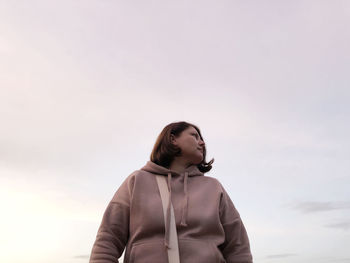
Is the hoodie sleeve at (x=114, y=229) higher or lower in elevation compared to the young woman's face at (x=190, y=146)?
lower

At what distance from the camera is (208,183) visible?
4.64 metres

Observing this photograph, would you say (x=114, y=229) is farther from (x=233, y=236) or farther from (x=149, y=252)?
Answer: (x=233, y=236)

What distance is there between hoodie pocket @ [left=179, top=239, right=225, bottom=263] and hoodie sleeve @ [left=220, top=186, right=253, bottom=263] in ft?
0.88

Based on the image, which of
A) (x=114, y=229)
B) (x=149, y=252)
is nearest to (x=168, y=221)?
(x=149, y=252)

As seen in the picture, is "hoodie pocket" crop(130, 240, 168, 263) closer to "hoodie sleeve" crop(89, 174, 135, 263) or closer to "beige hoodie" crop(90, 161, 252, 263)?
"beige hoodie" crop(90, 161, 252, 263)

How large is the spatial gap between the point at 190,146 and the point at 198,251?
3.92 ft

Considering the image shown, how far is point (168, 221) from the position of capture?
4012 mm

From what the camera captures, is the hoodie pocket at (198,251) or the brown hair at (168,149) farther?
the brown hair at (168,149)

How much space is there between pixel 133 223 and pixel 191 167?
0.97 meters

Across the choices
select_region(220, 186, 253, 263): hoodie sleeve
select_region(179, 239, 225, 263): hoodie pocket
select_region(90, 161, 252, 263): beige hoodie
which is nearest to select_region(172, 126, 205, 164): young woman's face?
select_region(90, 161, 252, 263): beige hoodie

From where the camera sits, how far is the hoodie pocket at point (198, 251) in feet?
12.8

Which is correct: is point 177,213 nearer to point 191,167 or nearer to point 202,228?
point 202,228

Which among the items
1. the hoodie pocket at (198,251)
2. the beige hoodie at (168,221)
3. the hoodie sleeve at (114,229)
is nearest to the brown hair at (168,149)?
the beige hoodie at (168,221)

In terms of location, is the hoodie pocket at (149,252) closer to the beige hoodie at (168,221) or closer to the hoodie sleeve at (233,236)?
the beige hoodie at (168,221)
